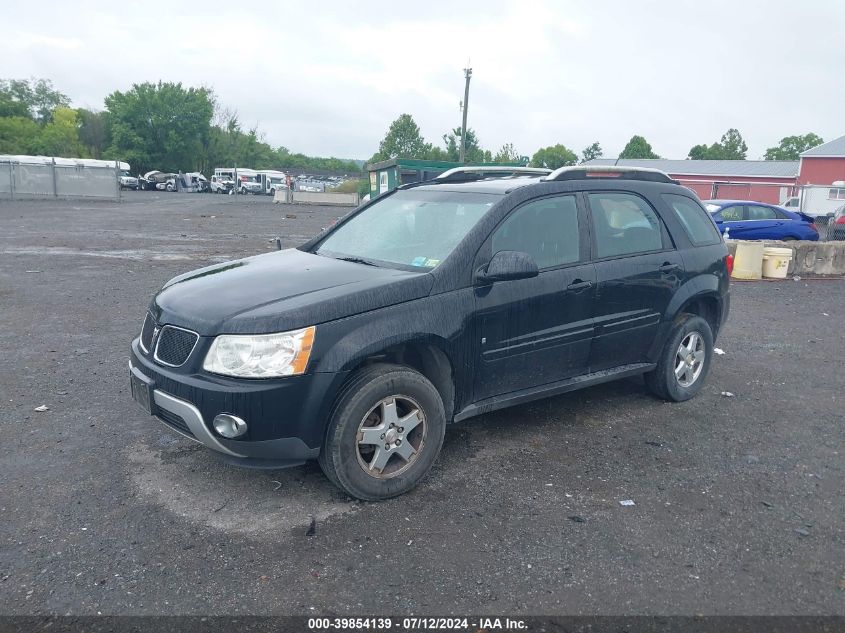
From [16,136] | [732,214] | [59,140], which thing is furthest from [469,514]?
[16,136]

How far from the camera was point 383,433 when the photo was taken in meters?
3.94

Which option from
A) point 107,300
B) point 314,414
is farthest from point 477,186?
point 107,300

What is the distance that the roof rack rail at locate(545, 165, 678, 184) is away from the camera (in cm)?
505

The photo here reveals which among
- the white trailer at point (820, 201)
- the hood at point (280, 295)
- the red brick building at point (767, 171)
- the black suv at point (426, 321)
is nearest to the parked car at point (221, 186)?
the red brick building at point (767, 171)

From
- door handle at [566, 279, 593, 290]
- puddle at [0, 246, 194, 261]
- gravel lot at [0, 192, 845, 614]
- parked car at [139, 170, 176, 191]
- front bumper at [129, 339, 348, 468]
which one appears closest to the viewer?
gravel lot at [0, 192, 845, 614]

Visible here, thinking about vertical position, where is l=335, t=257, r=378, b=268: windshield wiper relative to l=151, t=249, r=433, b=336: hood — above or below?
above

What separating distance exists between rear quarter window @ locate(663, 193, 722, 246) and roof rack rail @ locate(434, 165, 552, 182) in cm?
109

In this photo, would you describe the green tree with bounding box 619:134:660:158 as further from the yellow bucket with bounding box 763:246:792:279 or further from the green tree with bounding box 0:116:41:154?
the yellow bucket with bounding box 763:246:792:279

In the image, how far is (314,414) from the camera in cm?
370

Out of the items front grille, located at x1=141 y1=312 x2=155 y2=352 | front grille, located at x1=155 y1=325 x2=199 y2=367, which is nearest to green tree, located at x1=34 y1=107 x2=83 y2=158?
front grille, located at x1=141 y1=312 x2=155 y2=352

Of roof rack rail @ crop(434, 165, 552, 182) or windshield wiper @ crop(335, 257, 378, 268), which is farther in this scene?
roof rack rail @ crop(434, 165, 552, 182)

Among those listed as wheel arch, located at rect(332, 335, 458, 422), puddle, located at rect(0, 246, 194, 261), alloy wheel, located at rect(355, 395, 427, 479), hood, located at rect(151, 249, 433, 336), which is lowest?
puddle, located at rect(0, 246, 194, 261)

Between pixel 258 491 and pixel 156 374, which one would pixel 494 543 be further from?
pixel 156 374

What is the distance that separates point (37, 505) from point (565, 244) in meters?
3.66
